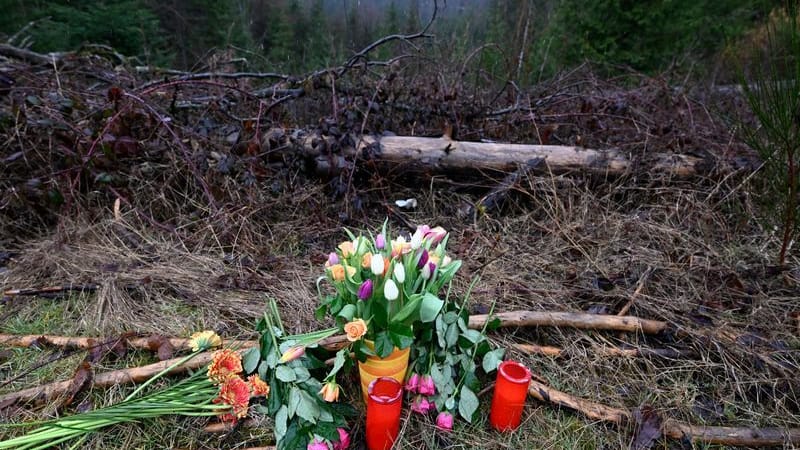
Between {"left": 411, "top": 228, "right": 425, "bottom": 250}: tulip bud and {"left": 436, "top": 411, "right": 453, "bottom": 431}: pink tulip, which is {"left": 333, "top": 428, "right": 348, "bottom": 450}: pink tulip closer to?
{"left": 436, "top": 411, "right": 453, "bottom": 431}: pink tulip

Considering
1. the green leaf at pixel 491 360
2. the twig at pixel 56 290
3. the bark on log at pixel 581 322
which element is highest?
the green leaf at pixel 491 360

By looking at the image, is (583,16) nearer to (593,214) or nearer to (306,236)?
(593,214)

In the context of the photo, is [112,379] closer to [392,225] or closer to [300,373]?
[300,373]

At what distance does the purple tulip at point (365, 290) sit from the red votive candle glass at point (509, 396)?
50 cm

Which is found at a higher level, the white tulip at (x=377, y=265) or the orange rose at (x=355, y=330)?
the white tulip at (x=377, y=265)

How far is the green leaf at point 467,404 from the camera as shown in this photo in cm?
138

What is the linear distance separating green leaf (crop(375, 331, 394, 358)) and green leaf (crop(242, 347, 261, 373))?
43cm

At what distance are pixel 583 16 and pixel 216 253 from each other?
5889mm

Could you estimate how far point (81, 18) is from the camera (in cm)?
705

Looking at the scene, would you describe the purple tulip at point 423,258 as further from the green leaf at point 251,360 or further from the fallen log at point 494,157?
the fallen log at point 494,157

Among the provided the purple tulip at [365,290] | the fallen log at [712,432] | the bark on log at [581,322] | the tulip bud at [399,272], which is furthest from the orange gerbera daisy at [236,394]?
the fallen log at [712,432]

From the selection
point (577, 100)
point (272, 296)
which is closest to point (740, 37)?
point (577, 100)

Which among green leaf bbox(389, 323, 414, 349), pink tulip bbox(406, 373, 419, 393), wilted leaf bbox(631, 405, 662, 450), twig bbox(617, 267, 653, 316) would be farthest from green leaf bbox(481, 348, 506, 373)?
twig bbox(617, 267, 653, 316)

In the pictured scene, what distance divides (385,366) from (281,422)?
13.2 inches
